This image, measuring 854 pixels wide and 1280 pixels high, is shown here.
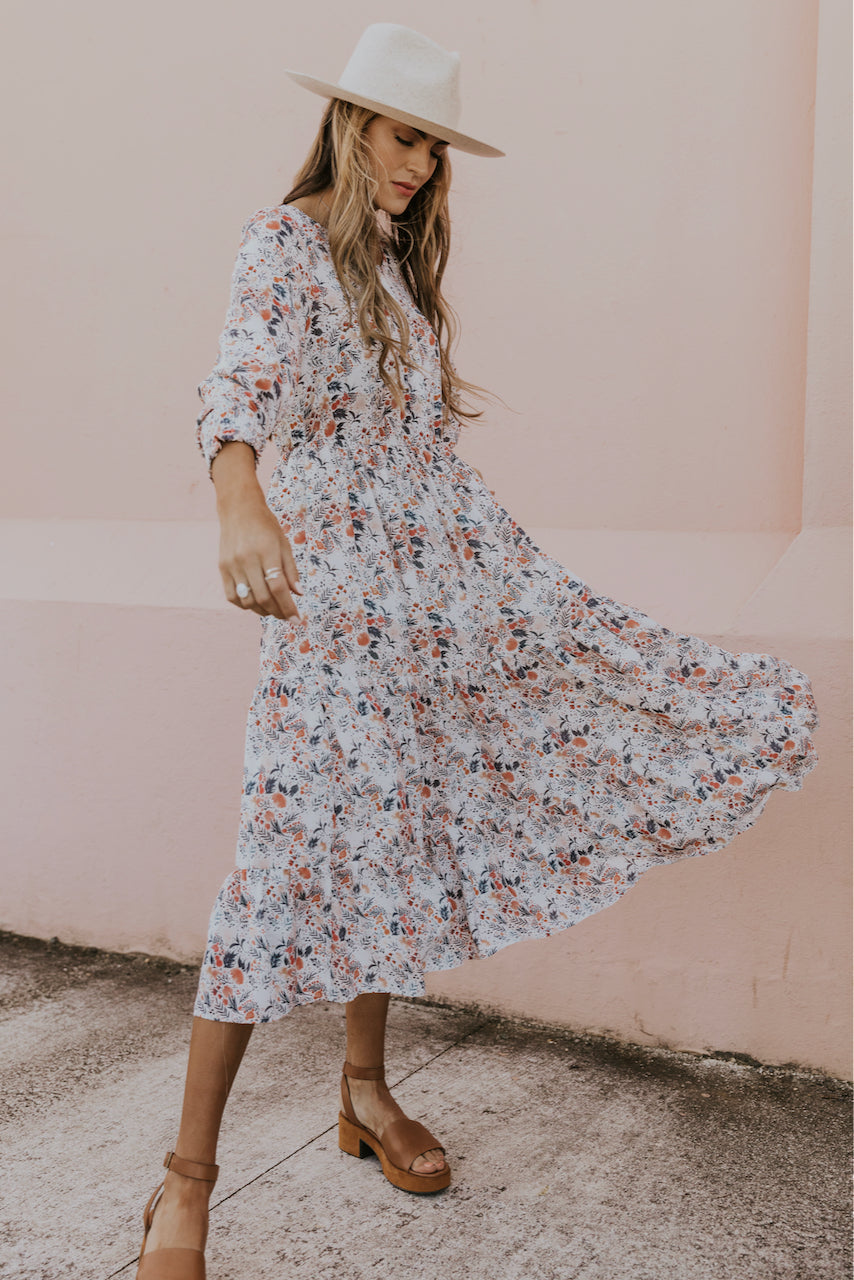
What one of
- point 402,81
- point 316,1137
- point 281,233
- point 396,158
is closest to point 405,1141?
point 316,1137

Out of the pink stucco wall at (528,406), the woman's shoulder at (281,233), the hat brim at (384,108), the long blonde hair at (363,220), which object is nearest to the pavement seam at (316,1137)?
the pink stucco wall at (528,406)

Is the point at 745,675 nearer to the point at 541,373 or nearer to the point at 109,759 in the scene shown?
the point at 541,373

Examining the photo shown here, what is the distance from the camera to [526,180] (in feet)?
10.4

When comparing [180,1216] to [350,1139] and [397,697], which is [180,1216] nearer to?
[350,1139]

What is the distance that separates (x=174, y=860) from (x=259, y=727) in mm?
1678

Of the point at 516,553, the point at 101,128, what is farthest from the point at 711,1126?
the point at 101,128

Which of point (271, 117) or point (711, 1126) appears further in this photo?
point (271, 117)

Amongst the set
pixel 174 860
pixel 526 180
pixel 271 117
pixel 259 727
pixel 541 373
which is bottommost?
pixel 174 860

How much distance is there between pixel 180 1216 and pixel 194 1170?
73 millimetres

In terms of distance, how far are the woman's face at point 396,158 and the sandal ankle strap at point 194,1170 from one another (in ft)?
5.66

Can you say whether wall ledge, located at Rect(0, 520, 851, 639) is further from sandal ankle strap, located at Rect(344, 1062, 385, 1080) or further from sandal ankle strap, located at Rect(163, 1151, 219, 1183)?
sandal ankle strap, located at Rect(163, 1151, 219, 1183)

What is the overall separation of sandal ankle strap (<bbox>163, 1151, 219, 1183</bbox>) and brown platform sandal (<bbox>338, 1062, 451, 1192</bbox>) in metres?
0.46

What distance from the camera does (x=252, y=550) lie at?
68.5 inches

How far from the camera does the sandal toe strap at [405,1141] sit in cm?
239
